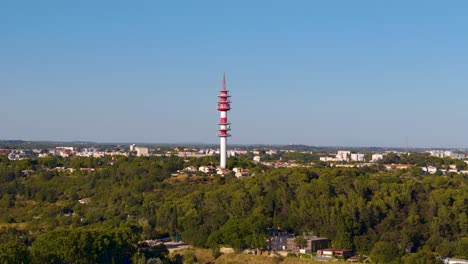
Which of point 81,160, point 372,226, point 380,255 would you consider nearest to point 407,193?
point 372,226

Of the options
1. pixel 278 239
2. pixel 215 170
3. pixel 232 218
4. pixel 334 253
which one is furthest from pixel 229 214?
pixel 215 170

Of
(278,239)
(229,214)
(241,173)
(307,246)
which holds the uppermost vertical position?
(241,173)

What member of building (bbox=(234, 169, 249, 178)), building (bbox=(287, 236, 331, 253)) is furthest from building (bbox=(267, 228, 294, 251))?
building (bbox=(234, 169, 249, 178))

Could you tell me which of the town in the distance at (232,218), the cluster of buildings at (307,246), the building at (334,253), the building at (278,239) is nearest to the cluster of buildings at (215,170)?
the town in the distance at (232,218)

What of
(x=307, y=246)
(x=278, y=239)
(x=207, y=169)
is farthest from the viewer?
(x=207, y=169)

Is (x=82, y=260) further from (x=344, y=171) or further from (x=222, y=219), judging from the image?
(x=344, y=171)

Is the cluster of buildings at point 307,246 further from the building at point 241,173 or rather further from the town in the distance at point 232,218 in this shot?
the building at point 241,173

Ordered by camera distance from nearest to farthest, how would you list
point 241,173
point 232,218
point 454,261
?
point 454,261
point 232,218
point 241,173

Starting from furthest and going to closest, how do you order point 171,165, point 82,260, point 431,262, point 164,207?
1. point 171,165
2. point 164,207
3. point 431,262
4. point 82,260

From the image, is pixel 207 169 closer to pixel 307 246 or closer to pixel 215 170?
pixel 215 170
